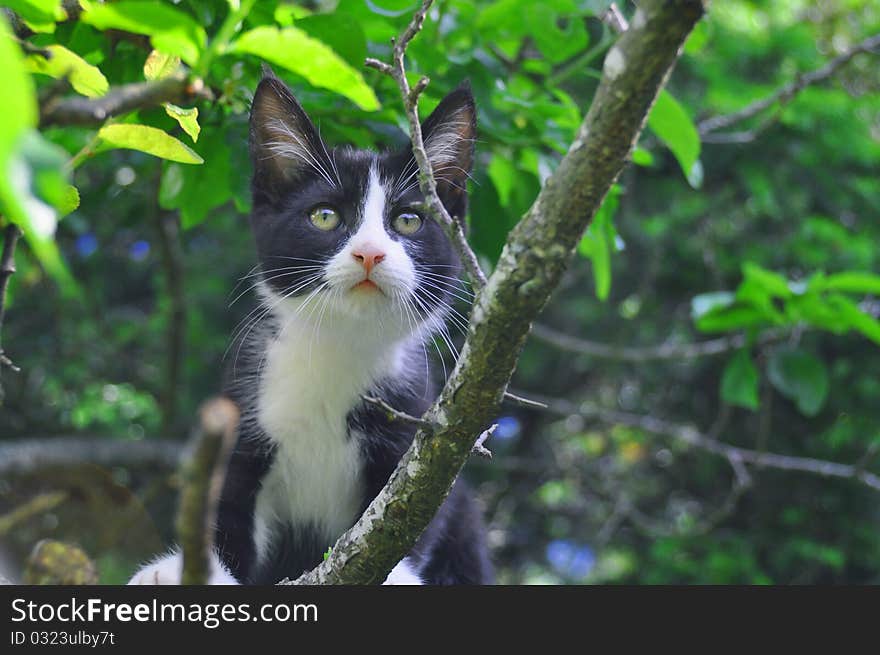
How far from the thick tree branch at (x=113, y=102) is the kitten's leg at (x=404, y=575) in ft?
5.00

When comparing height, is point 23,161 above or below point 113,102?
below

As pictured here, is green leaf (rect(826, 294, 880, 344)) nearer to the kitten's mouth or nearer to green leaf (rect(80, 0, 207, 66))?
the kitten's mouth

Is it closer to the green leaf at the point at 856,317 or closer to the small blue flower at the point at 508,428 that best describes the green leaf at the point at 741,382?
the green leaf at the point at 856,317

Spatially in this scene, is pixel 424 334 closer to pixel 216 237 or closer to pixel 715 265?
pixel 715 265

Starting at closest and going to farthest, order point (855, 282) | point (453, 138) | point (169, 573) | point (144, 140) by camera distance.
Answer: point (144, 140) → point (169, 573) → point (453, 138) → point (855, 282)

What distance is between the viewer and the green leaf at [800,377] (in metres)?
3.39

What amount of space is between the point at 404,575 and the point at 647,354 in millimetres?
2146

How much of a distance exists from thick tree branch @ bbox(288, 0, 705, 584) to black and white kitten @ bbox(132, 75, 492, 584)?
0.64 m

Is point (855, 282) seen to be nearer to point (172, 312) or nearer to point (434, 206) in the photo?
point (434, 206)

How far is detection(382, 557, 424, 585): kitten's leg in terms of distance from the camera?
2.37 m

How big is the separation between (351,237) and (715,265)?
103 inches

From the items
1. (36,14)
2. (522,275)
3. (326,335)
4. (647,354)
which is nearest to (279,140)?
(326,335)

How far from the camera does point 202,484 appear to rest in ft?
3.02

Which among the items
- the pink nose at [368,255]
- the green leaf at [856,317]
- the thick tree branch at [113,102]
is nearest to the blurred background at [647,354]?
the green leaf at [856,317]
